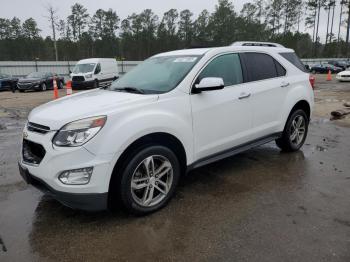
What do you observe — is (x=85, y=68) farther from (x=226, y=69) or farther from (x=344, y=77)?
(x=226, y=69)

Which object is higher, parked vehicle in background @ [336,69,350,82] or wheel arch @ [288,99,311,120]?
wheel arch @ [288,99,311,120]

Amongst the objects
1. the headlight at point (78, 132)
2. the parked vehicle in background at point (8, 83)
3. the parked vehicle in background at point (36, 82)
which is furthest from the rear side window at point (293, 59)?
the parked vehicle in background at point (8, 83)

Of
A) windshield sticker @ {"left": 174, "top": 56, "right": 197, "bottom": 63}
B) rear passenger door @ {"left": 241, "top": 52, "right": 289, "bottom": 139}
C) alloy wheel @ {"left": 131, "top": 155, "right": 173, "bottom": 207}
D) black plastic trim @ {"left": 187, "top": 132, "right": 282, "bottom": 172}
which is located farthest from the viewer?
rear passenger door @ {"left": 241, "top": 52, "right": 289, "bottom": 139}

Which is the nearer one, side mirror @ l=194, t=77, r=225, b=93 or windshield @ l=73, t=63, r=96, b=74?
side mirror @ l=194, t=77, r=225, b=93

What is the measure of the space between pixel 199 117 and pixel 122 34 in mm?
70245

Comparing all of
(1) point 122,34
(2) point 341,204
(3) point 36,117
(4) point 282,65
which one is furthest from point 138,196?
(1) point 122,34

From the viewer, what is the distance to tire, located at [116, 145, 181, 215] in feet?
10.6

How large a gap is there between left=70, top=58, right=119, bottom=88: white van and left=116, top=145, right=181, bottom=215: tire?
19216 mm

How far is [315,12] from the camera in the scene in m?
68.1

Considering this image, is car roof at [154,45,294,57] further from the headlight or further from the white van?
the white van

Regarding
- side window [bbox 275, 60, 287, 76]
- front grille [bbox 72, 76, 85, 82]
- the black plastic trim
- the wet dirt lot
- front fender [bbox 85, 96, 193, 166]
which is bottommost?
the wet dirt lot

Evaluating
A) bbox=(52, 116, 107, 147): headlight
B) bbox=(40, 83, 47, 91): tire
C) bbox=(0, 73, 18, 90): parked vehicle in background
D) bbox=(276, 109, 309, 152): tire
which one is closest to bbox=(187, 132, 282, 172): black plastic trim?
bbox=(276, 109, 309, 152): tire

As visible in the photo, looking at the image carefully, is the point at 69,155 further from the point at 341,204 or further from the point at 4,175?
the point at 341,204

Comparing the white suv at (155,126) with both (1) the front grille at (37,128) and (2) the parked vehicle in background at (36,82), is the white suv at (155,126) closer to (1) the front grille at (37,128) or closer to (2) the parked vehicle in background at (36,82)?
(1) the front grille at (37,128)
